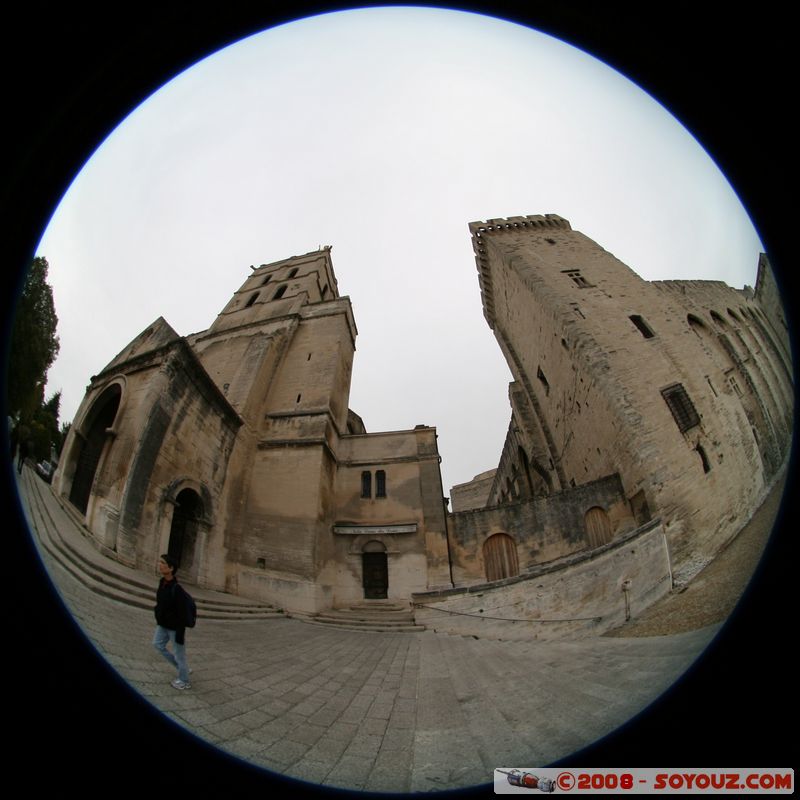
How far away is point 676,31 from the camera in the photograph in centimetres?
95

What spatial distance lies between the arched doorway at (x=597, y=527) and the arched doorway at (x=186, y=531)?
6.83m

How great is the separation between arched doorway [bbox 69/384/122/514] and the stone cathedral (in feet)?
0.11

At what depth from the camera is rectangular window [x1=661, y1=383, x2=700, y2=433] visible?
200 inches

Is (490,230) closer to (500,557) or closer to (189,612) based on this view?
(500,557)

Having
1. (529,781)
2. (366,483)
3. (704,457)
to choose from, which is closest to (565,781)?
(529,781)

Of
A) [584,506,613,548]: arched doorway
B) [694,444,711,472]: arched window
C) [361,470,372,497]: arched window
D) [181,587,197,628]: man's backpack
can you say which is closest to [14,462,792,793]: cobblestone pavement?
[181,587,197,628]: man's backpack

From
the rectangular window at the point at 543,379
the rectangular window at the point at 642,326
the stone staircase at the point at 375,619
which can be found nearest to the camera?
the stone staircase at the point at 375,619

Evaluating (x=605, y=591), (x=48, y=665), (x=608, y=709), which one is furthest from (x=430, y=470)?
(x=48, y=665)

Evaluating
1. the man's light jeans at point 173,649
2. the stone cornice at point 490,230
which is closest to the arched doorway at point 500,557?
the man's light jeans at point 173,649

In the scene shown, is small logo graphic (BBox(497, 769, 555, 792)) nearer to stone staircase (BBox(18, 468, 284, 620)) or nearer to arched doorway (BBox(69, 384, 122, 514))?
stone staircase (BBox(18, 468, 284, 620))

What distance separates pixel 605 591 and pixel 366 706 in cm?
281

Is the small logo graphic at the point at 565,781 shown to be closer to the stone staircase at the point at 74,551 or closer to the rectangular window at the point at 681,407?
the stone staircase at the point at 74,551

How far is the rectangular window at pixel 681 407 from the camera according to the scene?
509 cm

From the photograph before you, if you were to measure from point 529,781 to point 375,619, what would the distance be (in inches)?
269
